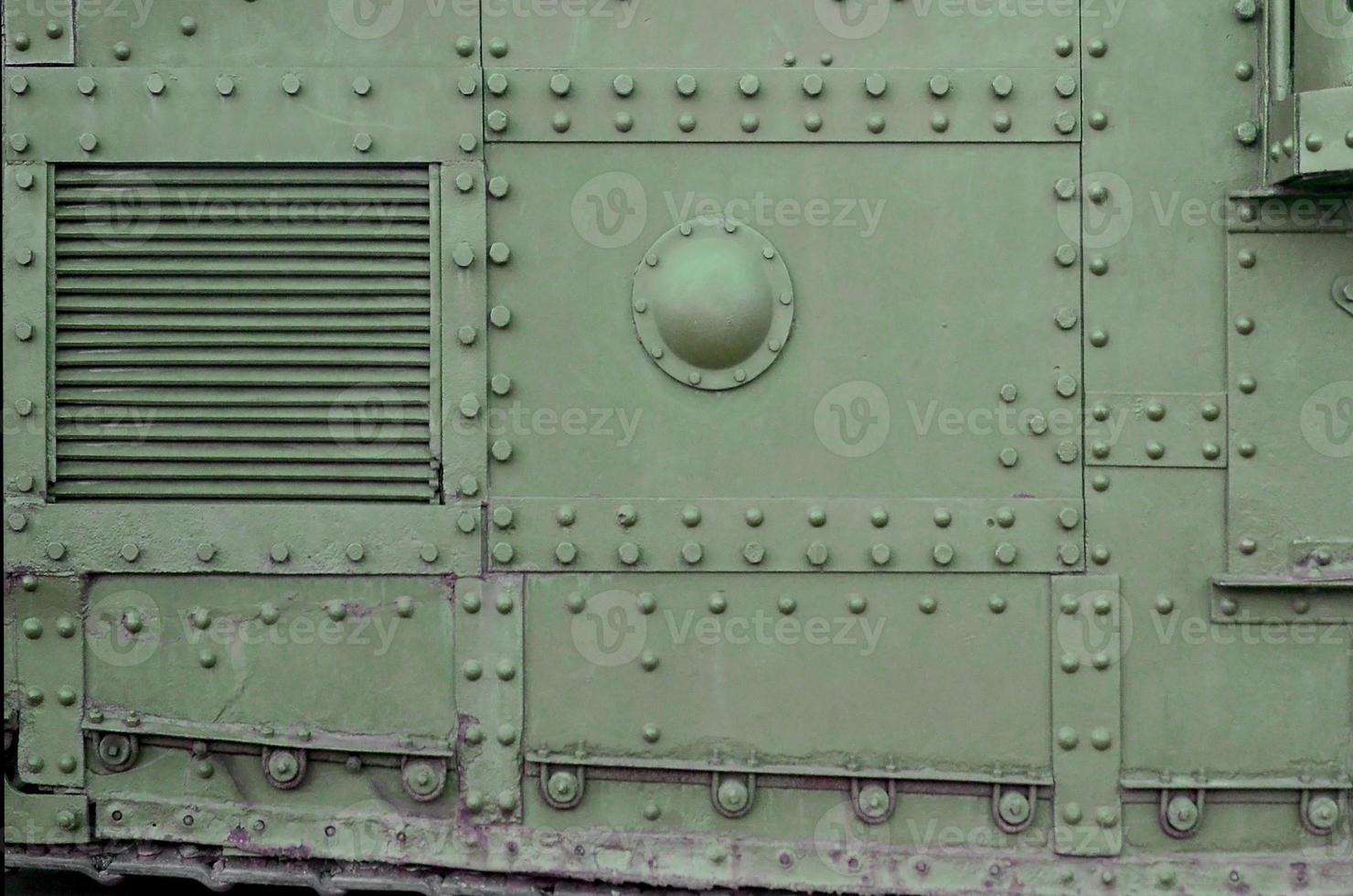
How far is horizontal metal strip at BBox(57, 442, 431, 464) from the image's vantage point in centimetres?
271

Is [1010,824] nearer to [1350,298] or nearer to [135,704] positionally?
[1350,298]

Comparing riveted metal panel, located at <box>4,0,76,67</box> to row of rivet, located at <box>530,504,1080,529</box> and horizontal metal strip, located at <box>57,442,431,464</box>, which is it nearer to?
horizontal metal strip, located at <box>57,442,431,464</box>

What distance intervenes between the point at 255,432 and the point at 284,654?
52 cm

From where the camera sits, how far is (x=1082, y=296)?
2633 mm

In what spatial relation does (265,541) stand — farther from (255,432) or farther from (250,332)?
(250,332)

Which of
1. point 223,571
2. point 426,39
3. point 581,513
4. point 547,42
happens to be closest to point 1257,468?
point 581,513

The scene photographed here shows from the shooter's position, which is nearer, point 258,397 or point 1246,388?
point 1246,388

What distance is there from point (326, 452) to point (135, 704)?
74 centimetres
